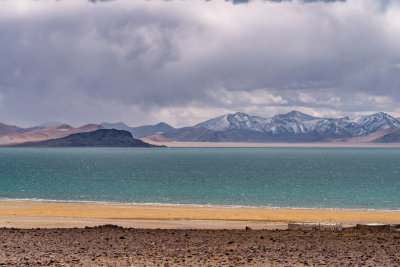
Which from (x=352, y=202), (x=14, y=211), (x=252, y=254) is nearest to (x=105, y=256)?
(x=252, y=254)

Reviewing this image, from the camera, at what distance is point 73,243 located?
17.9 metres

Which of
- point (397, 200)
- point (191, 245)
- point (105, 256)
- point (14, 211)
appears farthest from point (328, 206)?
point (105, 256)

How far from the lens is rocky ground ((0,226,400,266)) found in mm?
14258

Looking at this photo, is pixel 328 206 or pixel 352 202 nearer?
pixel 328 206

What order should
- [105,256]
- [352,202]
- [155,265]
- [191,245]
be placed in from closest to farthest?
[155,265] < [105,256] < [191,245] < [352,202]

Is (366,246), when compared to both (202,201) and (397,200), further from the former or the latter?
(397,200)

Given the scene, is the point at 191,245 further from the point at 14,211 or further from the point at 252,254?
the point at 14,211

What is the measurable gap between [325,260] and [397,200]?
4580 cm

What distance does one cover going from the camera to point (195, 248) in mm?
16938

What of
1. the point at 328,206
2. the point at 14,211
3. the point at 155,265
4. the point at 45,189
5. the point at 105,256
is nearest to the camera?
the point at 155,265

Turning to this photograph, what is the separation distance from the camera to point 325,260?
1438 cm

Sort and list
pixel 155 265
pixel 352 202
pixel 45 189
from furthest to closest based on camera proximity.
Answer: pixel 45 189 → pixel 352 202 → pixel 155 265

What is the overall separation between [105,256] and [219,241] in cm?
517

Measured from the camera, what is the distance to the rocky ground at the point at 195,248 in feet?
46.8
